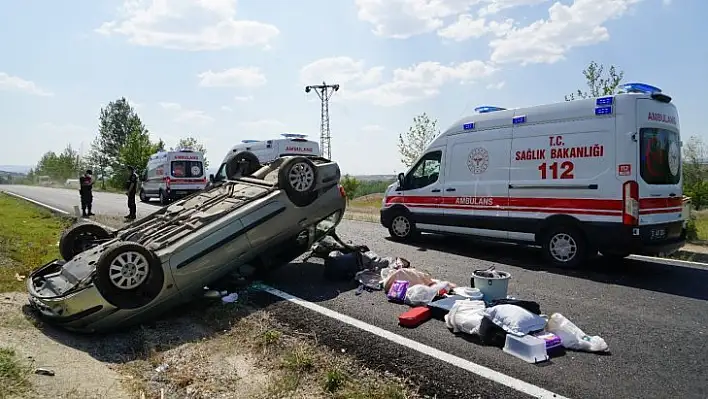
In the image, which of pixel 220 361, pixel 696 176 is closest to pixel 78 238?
pixel 220 361

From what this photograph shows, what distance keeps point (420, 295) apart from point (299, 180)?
2.28m

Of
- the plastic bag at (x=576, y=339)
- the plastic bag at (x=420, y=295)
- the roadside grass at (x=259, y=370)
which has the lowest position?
the roadside grass at (x=259, y=370)

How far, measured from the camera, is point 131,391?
3.80m

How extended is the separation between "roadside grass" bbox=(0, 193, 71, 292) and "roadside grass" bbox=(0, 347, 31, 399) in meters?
2.65

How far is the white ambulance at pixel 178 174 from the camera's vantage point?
2294 cm

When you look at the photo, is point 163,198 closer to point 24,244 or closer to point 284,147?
point 284,147

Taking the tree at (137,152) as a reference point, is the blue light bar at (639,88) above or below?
below

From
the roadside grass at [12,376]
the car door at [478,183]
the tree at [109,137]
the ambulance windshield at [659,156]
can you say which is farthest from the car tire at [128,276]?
the tree at [109,137]

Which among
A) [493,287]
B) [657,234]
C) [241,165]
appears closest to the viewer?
[493,287]

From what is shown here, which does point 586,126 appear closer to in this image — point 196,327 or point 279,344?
point 279,344

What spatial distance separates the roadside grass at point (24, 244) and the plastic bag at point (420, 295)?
4861 mm

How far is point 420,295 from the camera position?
18.0 ft

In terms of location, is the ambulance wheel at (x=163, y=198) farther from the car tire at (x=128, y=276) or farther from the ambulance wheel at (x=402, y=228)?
the car tire at (x=128, y=276)

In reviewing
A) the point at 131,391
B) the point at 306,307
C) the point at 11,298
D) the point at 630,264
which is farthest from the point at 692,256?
the point at 11,298
